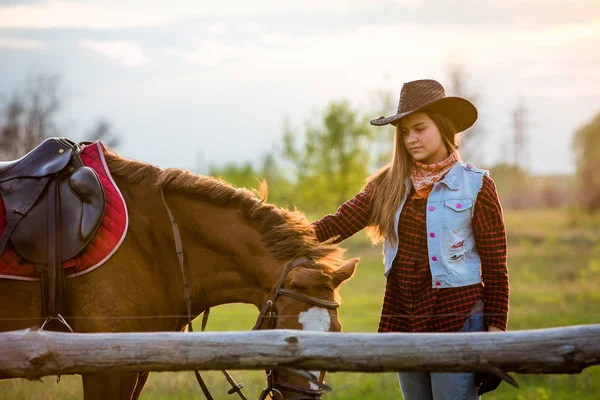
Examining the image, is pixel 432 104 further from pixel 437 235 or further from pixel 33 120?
pixel 33 120

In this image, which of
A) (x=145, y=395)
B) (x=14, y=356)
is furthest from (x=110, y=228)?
(x=145, y=395)

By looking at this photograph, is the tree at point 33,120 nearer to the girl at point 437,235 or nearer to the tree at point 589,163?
the girl at point 437,235

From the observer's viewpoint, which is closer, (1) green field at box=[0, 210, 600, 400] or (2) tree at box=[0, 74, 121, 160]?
(1) green field at box=[0, 210, 600, 400]

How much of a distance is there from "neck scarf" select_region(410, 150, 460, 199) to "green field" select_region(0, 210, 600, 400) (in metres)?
1.59

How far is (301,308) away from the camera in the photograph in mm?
3471

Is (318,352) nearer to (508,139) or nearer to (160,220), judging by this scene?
(160,220)

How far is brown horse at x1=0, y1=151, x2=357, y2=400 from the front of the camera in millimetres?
3504

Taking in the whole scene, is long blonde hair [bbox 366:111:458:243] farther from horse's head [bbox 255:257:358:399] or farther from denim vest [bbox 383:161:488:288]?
horse's head [bbox 255:257:358:399]

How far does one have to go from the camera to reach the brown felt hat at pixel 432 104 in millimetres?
3674

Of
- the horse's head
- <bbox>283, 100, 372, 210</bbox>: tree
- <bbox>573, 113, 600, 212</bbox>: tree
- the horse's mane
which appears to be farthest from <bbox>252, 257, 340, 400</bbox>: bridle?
<bbox>573, 113, 600, 212</bbox>: tree

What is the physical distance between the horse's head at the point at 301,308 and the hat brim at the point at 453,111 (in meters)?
0.93

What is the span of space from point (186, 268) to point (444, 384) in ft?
5.13

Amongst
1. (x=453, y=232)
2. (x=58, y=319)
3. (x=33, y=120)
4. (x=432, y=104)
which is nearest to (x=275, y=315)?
(x=453, y=232)

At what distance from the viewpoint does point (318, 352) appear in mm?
2873
